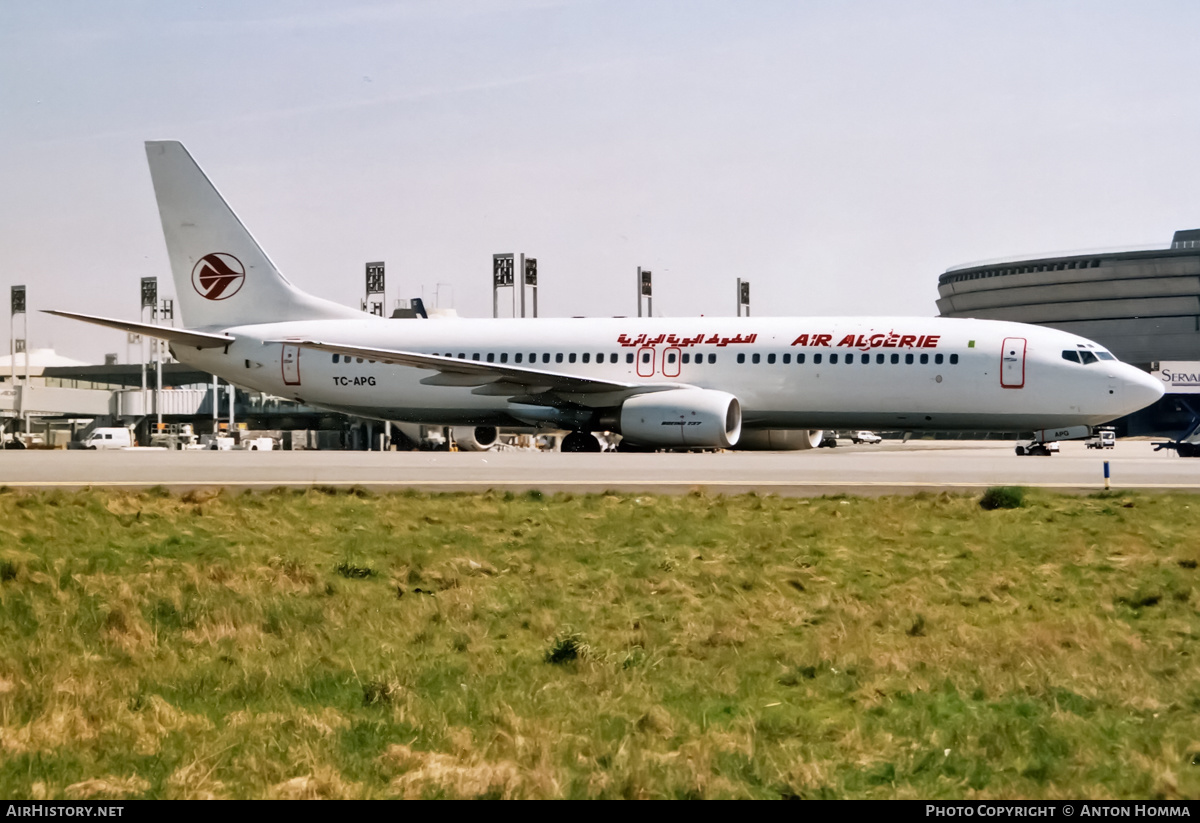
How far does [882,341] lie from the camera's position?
113 feet

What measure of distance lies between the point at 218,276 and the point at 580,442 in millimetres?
14487

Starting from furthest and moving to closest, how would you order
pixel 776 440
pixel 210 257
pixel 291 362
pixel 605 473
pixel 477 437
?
pixel 477 437, pixel 210 257, pixel 291 362, pixel 776 440, pixel 605 473

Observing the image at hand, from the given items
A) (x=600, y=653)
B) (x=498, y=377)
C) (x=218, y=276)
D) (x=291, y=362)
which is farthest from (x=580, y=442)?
(x=600, y=653)

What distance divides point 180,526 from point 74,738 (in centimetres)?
904

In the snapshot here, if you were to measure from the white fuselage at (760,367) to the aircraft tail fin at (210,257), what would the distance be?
0.92 m

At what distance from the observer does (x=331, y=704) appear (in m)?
8.98

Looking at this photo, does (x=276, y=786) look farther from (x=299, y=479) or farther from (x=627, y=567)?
(x=299, y=479)

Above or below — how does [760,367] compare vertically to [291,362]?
below

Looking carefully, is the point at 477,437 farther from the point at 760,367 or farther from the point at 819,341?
the point at 819,341

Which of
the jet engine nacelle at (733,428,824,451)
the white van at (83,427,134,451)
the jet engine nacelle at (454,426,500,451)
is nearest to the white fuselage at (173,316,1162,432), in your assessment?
the jet engine nacelle at (733,428,824,451)

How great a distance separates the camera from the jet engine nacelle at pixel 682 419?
33.6m

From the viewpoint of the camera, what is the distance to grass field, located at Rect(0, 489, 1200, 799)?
7.37 m

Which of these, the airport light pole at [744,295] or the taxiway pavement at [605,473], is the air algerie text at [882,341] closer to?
the taxiway pavement at [605,473]
